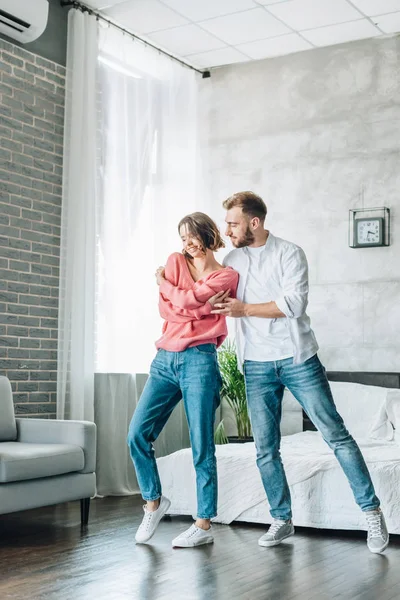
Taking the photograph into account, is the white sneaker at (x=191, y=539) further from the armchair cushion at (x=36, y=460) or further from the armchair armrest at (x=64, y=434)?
the armchair armrest at (x=64, y=434)

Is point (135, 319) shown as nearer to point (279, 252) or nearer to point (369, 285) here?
point (369, 285)

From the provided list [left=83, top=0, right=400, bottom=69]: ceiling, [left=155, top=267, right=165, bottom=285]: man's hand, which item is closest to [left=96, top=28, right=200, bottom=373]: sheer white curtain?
[left=83, top=0, right=400, bottom=69]: ceiling

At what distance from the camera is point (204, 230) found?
3.79 metres

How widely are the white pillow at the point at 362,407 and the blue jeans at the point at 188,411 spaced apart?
1788 mm

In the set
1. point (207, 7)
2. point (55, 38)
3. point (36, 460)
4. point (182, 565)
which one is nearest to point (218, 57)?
point (207, 7)

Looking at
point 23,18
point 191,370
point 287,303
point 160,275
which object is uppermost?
point 23,18

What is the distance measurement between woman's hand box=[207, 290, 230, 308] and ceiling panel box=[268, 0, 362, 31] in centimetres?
273

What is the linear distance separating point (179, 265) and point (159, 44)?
10.3 ft

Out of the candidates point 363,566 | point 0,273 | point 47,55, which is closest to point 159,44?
point 47,55

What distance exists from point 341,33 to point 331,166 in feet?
3.11

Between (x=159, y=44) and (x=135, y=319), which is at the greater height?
(x=159, y=44)

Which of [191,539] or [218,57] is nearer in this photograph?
[191,539]

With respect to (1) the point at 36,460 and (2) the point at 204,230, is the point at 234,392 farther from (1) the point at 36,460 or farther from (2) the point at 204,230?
(2) the point at 204,230

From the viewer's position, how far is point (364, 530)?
13.6ft
